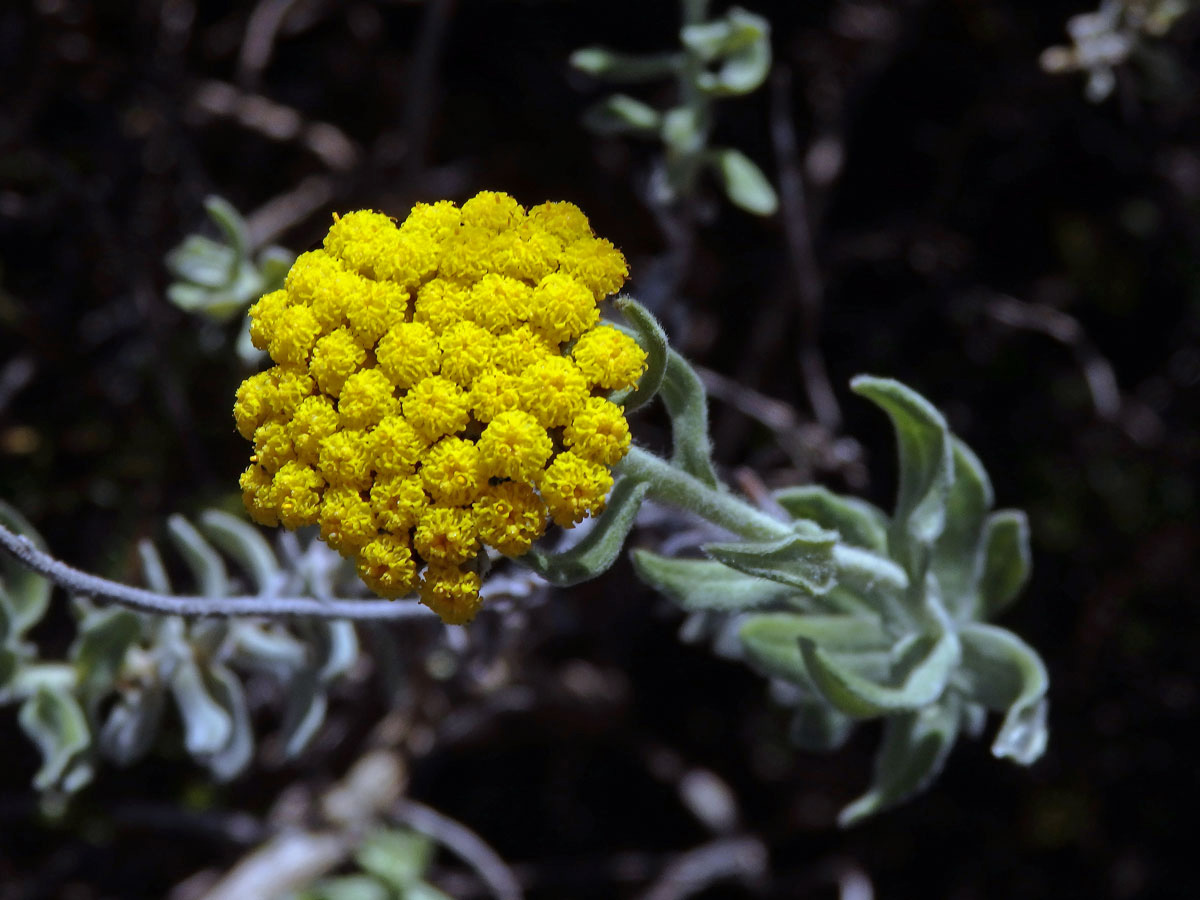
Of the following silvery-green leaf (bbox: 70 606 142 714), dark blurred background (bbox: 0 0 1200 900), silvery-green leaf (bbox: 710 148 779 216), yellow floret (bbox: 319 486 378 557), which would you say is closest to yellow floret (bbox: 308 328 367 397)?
yellow floret (bbox: 319 486 378 557)

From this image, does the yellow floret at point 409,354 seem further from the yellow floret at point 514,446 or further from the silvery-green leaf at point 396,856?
the silvery-green leaf at point 396,856

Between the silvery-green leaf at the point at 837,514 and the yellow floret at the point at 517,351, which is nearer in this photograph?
the yellow floret at the point at 517,351

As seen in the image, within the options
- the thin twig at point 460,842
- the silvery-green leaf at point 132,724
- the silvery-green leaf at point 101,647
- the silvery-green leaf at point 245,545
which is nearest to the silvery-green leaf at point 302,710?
the silvery-green leaf at point 245,545

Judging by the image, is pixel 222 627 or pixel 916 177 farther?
pixel 916 177

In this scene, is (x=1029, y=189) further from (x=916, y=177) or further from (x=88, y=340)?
(x=88, y=340)

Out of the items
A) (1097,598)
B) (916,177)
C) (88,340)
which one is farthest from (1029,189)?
(88,340)

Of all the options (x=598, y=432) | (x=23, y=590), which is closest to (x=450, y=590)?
(x=598, y=432)

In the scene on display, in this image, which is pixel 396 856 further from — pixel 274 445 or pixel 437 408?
pixel 437 408
